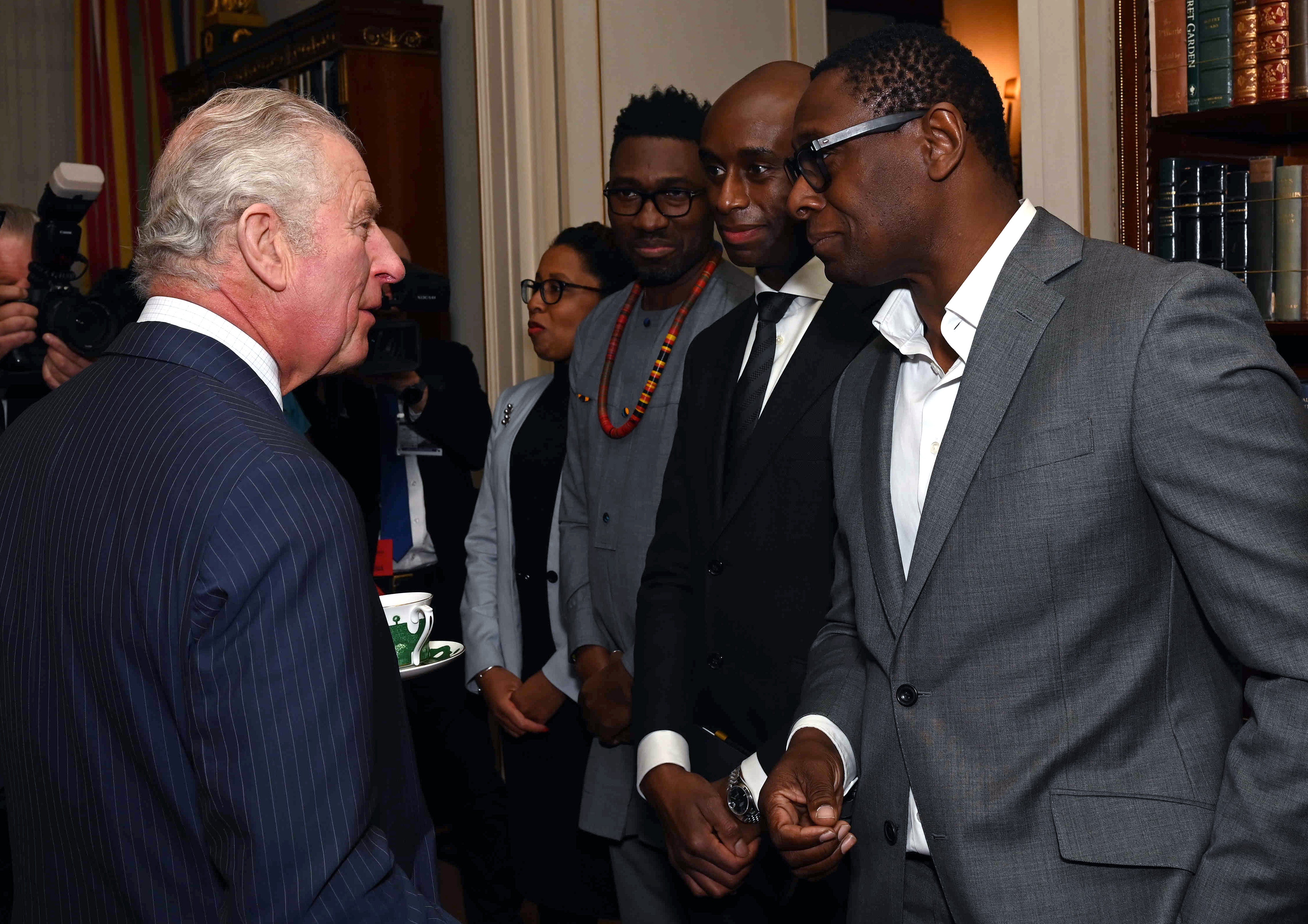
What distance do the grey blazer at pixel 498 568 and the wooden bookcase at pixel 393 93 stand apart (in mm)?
1362

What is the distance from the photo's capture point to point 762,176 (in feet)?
5.89

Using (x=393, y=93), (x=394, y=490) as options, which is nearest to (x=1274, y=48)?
(x=394, y=490)

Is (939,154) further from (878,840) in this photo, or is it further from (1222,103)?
(1222,103)

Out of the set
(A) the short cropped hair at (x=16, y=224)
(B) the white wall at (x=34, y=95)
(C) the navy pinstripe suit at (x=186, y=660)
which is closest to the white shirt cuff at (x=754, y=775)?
(C) the navy pinstripe suit at (x=186, y=660)

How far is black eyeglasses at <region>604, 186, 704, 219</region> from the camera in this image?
213 centimetres

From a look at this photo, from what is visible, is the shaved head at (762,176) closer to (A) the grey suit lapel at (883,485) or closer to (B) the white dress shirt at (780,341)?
(B) the white dress shirt at (780,341)

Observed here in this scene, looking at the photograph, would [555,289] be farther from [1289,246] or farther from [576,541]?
[1289,246]

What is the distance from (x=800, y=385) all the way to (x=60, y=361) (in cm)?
129

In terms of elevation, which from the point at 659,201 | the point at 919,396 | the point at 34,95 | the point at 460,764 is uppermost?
the point at 34,95

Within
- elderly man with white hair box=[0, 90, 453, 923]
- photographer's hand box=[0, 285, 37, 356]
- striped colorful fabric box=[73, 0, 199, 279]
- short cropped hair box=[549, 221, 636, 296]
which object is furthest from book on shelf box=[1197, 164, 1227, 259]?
striped colorful fabric box=[73, 0, 199, 279]

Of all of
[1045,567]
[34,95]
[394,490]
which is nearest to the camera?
[1045,567]

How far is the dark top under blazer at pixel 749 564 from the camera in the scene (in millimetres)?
1617

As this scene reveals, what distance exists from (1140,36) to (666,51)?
1501 mm

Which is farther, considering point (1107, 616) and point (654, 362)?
point (654, 362)
